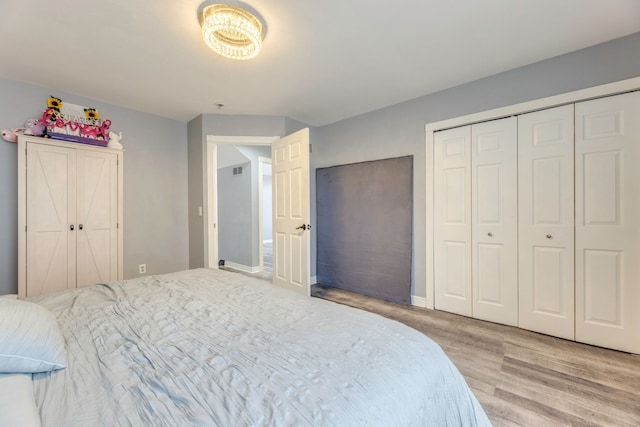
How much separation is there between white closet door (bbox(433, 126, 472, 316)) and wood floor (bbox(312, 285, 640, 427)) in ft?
1.08

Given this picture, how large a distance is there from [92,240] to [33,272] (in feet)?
1.59

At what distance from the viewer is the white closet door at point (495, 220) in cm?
251

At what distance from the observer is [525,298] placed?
8.04ft

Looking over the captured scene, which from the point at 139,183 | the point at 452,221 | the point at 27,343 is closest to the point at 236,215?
the point at 139,183

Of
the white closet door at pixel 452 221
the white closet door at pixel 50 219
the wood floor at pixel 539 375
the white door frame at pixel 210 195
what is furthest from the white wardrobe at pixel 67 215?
the white closet door at pixel 452 221

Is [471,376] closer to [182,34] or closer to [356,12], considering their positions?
[356,12]

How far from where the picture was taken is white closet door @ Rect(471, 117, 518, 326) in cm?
251

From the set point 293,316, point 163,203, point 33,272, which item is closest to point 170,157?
point 163,203

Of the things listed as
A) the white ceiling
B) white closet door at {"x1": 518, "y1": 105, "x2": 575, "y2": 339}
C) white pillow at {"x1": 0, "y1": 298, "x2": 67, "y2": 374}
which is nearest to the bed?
white pillow at {"x1": 0, "y1": 298, "x2": 67, "y2": 374}

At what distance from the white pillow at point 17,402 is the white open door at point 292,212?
2459 millimetres

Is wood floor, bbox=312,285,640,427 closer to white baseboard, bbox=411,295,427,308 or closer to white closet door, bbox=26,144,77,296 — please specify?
white baseboard, bbox=411,295,427,308

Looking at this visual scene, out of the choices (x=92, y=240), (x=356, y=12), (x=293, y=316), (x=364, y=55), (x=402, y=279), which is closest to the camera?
(x=293, y=316)

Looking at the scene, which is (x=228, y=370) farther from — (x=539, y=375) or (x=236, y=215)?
(x=236, y=215)

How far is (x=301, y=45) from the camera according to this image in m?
2.08
